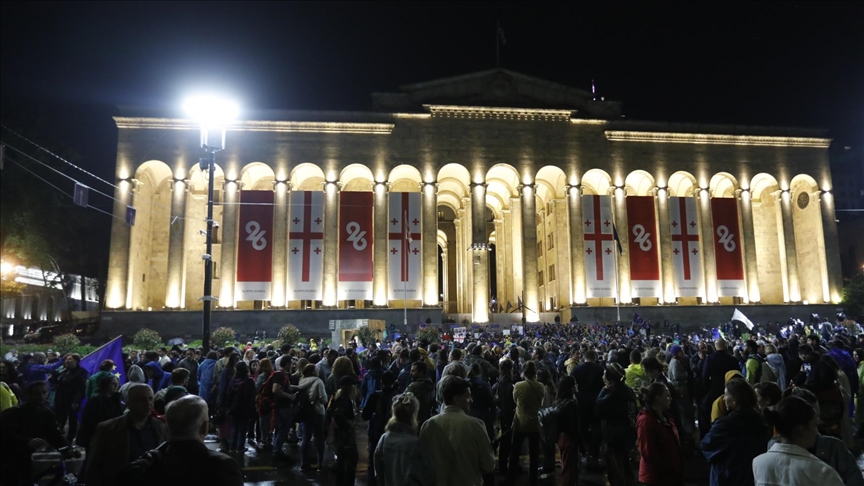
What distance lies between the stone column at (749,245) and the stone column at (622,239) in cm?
785

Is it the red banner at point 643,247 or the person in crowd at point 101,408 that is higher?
the red banner at point 643,247

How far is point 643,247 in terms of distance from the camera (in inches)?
1464

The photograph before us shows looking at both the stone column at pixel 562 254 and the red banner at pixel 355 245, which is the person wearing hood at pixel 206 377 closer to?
the red banner at pixel 355 245

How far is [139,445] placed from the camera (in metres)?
4.89

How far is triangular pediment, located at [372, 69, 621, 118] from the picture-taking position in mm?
37688

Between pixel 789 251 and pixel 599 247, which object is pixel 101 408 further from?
pixel 789 251

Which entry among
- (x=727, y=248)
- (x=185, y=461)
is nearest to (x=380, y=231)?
(x=727, y=248)

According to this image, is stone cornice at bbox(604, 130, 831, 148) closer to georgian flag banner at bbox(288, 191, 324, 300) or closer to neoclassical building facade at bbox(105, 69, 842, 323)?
neoclassical building facade at bbox(105, 69, 842, 323)

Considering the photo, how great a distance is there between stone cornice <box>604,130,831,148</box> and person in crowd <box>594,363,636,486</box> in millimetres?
33842

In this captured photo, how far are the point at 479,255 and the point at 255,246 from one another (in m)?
13.2

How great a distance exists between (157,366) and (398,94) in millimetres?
28808

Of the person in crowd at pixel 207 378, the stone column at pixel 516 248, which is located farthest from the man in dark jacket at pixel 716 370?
the stone column at pixel 516 248

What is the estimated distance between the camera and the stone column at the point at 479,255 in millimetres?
36469

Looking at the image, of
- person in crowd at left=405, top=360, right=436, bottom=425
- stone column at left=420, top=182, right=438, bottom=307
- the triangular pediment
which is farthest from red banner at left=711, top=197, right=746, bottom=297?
person in crowd at left=405, top=360, right=436, bottom=425
